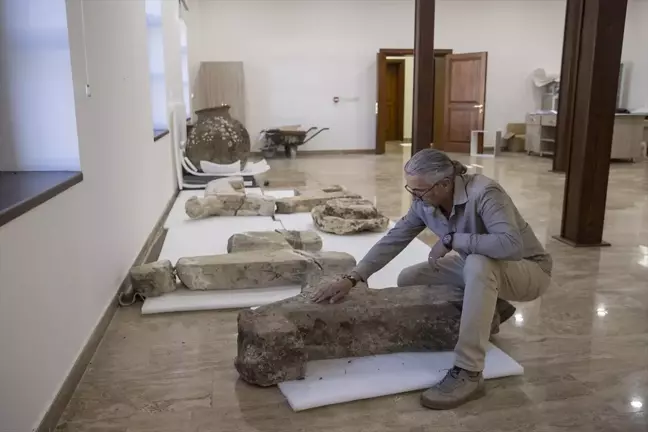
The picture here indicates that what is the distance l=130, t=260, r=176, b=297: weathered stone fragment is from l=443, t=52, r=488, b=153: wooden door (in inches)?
A: 384

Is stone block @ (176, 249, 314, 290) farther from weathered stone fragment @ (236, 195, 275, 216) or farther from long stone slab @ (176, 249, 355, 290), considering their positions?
weathered stone fragment @ (236, 195, 275, 216)

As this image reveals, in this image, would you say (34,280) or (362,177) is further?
(362,177)

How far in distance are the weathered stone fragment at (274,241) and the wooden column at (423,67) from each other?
2.43m

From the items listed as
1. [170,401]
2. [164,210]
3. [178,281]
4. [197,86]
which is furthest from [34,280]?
[197,86]

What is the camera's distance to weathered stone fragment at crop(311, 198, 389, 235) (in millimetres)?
4949

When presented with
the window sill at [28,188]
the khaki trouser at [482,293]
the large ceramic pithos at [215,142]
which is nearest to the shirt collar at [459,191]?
the khaki trouser at [482,293]

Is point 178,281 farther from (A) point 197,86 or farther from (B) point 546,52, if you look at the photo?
(B) point 546,52

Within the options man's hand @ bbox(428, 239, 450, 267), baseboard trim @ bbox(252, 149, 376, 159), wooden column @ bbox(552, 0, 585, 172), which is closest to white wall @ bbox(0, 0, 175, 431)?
man's hand @ bbox(428, 239, 450, 267)

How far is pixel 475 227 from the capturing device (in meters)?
2.42

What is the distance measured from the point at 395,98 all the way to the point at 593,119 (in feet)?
39.6

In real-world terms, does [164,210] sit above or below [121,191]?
below

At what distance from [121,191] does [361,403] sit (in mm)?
2152

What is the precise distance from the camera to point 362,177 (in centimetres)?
888

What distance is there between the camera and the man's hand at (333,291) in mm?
2580
